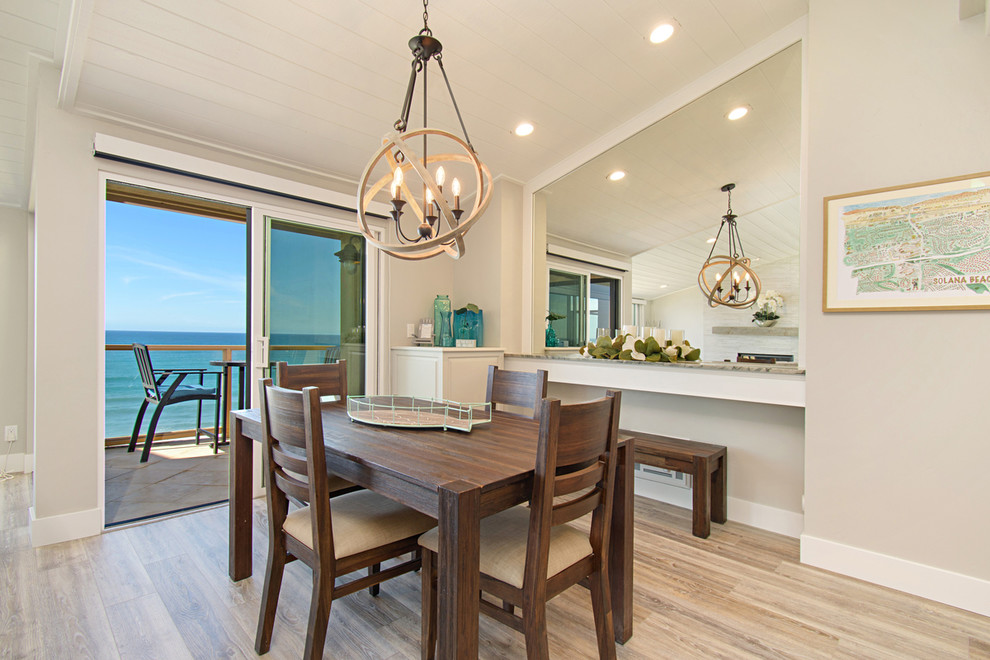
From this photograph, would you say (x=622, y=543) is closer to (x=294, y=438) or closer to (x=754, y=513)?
(x=294, y=438)

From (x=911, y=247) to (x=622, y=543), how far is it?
1843 millimetres

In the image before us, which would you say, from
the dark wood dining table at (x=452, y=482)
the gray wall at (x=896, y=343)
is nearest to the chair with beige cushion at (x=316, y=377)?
the dark wood dining table at (x=452, y=482)

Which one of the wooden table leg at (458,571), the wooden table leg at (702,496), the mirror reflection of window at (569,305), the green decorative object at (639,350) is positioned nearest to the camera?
the wooden table leg at (458,571)

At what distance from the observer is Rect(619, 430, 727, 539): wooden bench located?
2.50 metres

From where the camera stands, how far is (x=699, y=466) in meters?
2.49

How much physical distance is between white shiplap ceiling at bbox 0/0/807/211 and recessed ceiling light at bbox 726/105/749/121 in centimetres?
30

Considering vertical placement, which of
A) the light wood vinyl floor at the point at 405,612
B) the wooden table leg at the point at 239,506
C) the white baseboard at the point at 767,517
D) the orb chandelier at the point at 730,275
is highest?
the orb chandelier at the point at 730,275

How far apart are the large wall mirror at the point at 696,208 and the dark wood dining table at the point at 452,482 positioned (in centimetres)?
155

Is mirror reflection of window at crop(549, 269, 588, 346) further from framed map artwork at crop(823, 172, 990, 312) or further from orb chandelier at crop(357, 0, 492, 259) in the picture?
orb chandelier at crop(357, 0, 492, 259)

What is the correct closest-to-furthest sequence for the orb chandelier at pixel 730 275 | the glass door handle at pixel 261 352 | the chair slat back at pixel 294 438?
1. the chair slat back at pixel 294 438
2. the orb chandelier at pixel 730 275
3. the glass door handle at pixel 261 352

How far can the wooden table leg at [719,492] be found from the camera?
273 centimetres

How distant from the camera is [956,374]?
1890 millimetres

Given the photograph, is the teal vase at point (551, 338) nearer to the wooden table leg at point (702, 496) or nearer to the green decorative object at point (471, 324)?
the green decorative object at point (471, 324)

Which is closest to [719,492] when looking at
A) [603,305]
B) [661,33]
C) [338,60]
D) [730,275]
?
[730,275]
